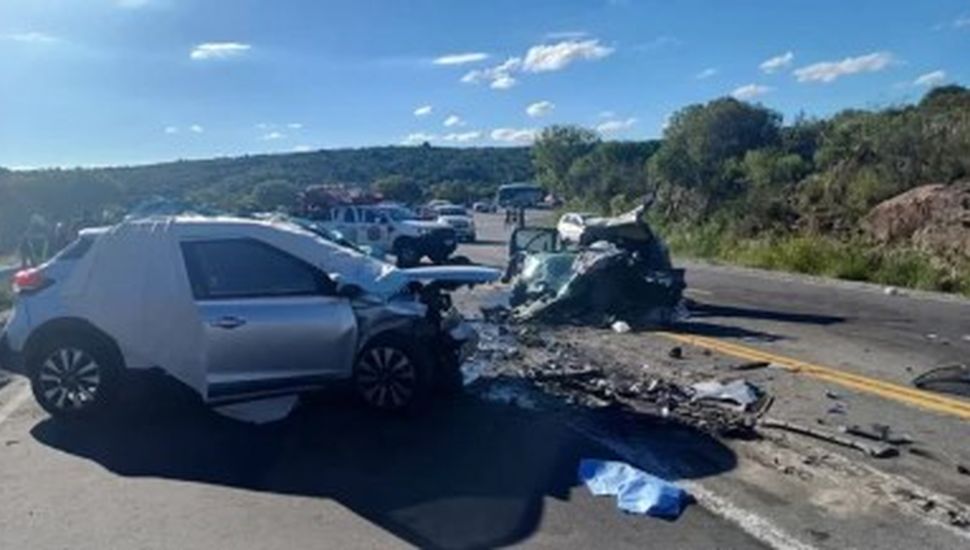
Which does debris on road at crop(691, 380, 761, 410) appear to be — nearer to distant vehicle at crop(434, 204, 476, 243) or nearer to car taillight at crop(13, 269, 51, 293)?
car taillight at crop(13, 269, 51, 293)

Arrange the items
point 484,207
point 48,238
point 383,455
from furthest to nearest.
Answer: point 484,207, point 48,238, point 383,455

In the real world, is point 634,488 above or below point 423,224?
above

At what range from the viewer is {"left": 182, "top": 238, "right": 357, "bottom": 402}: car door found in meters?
7.89

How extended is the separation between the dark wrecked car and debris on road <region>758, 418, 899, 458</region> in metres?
6.57

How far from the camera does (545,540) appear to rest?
5484mm

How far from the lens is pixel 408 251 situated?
104 feet

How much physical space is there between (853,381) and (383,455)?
5131 millimetres

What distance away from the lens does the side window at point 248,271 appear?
8070 mm

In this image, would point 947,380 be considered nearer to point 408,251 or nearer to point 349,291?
point 349,291

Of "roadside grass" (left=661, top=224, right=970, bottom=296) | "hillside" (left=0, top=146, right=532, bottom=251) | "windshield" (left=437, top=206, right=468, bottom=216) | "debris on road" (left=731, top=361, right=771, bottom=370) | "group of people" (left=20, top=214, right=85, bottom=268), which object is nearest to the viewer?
"debris on road" (left=731, top=361, right=771, bottom=370)

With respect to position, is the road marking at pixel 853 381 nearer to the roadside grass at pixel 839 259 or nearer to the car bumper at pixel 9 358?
the car bumper at pixel 9 358

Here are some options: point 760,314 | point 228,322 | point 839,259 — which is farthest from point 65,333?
point 839,259

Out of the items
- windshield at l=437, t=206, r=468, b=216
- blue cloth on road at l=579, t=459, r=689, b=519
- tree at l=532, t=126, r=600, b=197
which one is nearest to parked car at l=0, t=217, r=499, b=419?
blue cloth on road at l=579, t=459, r=689, b=519

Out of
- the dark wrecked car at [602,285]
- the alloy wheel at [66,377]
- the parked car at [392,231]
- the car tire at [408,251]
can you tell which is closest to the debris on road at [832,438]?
the alloy wheel at [66,377]
